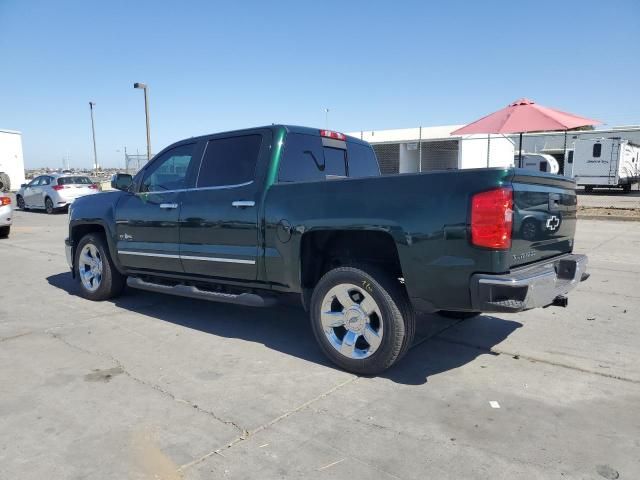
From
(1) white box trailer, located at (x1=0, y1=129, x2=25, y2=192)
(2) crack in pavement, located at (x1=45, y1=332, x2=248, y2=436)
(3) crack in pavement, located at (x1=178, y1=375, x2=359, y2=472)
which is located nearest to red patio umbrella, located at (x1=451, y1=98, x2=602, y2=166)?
(3) crack in pavement, located at (x1=178, y1=375, x2=359, y2=472)

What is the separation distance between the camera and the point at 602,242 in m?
10.4

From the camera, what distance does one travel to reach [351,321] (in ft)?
12.6

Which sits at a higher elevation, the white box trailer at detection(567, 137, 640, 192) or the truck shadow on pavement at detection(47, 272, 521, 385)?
the white box trailer at detection(567, 137, 640, 192)

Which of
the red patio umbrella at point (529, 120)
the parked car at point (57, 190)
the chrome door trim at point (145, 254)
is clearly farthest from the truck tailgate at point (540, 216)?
the parked car at point (57, 190)

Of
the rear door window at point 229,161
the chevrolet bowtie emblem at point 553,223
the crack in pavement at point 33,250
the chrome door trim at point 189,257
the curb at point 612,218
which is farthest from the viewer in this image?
the curb at point 612,218

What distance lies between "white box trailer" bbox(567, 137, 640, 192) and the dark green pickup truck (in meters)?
24.2

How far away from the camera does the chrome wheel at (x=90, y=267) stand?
615 centimetres

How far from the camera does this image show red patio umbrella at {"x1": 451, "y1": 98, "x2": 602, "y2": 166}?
503 inches

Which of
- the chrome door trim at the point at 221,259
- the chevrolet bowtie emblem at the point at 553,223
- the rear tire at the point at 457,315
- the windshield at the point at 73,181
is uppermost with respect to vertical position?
the windshield at the point at 73,181

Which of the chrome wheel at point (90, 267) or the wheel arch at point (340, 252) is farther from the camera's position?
the chrome wheel at point (90, 267)

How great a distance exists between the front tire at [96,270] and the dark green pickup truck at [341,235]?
0.29m

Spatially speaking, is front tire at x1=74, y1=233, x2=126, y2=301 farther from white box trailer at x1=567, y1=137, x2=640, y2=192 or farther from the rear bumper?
white box trailer at x1=567, y1=137, x2=640, y2=192

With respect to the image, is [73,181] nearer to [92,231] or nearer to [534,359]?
[92,231]

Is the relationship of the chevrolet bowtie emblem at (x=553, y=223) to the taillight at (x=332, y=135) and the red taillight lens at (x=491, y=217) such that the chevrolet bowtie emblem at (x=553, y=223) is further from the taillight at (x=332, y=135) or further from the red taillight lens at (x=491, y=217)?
the taillight at (x=332, y=135)
